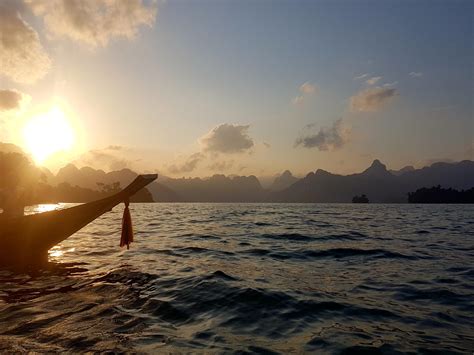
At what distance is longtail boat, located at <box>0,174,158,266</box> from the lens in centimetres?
1545

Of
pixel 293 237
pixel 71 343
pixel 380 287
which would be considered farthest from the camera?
pixel 293 237

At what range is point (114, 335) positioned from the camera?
7.00 m

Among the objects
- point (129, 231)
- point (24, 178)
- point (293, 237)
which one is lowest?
point (293, 237)

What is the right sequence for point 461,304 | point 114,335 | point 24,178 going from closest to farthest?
point 114,335 → point 461,304 → point 24,178

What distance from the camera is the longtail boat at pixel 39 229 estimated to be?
15.5 metres

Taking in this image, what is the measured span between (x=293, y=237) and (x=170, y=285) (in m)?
15.5

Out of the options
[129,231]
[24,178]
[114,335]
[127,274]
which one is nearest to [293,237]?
[129,231]

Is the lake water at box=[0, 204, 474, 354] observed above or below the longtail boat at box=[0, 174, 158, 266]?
below

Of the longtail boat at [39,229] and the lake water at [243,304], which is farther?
the longtail boat at [39,229]

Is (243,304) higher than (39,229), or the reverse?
(39,229)

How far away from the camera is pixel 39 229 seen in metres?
15.9

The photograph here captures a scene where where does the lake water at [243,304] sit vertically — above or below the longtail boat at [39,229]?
below

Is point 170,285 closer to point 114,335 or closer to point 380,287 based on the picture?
point 114,335

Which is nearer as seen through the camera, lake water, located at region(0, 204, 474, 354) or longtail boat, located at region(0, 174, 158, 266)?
lake water, located at region(0, 204, 474, 354)
